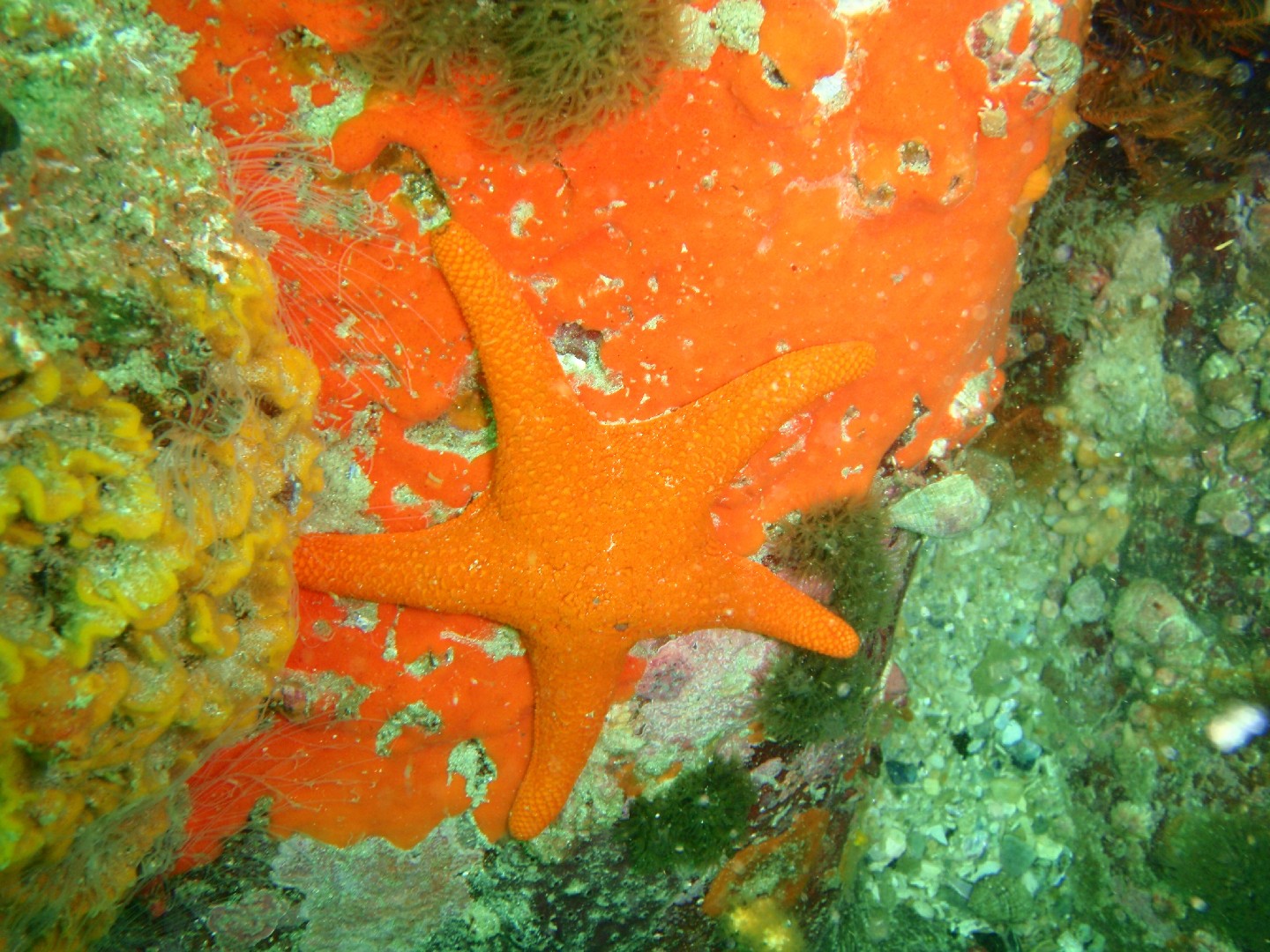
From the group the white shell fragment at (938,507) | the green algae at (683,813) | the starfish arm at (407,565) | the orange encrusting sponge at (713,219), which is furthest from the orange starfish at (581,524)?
the green algae at (683,813)

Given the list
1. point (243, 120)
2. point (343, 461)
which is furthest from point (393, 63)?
point (343, 461)

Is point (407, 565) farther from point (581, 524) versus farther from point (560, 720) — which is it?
point (560, 720)

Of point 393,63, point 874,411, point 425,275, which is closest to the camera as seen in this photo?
point 393,63

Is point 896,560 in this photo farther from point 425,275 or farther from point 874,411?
point 425,275

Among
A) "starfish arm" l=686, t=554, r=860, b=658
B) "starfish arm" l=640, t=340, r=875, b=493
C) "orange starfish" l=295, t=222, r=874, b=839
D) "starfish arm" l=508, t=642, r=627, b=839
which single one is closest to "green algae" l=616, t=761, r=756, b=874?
"starfish arm" l=508, t=642, r=627, b=839

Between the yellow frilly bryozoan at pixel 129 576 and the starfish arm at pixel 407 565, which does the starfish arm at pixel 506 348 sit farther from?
the yellow frilly bryozoan at pixel 129 576

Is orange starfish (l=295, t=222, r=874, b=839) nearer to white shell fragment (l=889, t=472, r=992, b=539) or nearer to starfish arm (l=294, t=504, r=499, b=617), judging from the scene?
starfish arm (l=294, t=504, r=499, b=617)
